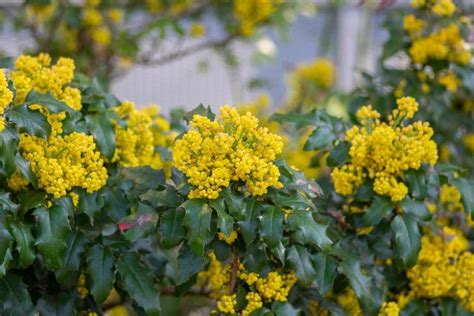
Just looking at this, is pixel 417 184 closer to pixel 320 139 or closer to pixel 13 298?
pixel 320 139

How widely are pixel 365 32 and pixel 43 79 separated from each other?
442 cm

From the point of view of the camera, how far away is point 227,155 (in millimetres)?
2053

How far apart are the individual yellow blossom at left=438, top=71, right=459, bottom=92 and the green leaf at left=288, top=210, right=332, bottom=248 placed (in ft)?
5.14

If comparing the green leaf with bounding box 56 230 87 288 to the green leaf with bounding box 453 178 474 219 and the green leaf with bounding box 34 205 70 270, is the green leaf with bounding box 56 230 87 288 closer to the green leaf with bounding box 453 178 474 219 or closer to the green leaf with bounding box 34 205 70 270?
the green leaf with bounding box 34 205 70 270

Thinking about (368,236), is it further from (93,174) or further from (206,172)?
(93,174)

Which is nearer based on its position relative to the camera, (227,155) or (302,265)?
(227,155)

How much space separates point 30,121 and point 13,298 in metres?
0.47

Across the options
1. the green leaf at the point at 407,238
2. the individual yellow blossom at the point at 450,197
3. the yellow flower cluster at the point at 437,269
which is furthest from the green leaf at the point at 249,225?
the individual yellow blossom at the point at 450,197

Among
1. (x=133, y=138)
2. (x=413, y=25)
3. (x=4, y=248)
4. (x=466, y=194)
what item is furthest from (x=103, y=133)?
(x=413, y=25)

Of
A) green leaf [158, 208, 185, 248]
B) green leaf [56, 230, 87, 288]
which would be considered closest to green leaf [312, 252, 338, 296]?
green leaf [158, 208, 185, 248]

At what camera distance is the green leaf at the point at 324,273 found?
2221mm

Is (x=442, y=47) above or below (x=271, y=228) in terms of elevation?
above

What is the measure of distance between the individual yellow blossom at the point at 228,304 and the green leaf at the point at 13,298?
50 centimetres

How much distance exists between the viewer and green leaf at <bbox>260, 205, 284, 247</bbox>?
201 centimetres
